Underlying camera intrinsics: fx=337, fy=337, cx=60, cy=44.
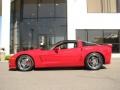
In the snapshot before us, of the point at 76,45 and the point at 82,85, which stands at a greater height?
the point at 76,45

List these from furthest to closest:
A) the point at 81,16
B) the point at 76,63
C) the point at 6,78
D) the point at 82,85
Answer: the point at 81,16 < the point at 76,63 < the point at 6,78 < the point at 82,85

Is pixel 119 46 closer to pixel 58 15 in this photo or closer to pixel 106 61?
pixel 58 15

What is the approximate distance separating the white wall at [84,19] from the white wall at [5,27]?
4.81m

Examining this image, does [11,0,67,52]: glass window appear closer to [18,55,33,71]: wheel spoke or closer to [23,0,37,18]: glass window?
[23,0,37,18]: glass window

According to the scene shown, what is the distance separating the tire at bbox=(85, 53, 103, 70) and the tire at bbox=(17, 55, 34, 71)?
2337 mm

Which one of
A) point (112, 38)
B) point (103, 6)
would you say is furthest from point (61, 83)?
point (103, 6)

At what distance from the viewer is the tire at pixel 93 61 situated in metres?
14.1

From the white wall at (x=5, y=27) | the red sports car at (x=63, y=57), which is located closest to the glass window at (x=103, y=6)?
the white wall at (x=5, y=27)

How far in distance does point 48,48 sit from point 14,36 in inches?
724

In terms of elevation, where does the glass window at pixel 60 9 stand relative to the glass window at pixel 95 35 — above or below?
above

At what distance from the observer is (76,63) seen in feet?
46.3

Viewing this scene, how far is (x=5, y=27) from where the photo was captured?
26.5 metres

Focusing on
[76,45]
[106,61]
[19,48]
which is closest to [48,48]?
[76,45]

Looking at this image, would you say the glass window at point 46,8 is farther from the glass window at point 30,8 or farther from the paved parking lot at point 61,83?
the paved parking lot at point 61,83
